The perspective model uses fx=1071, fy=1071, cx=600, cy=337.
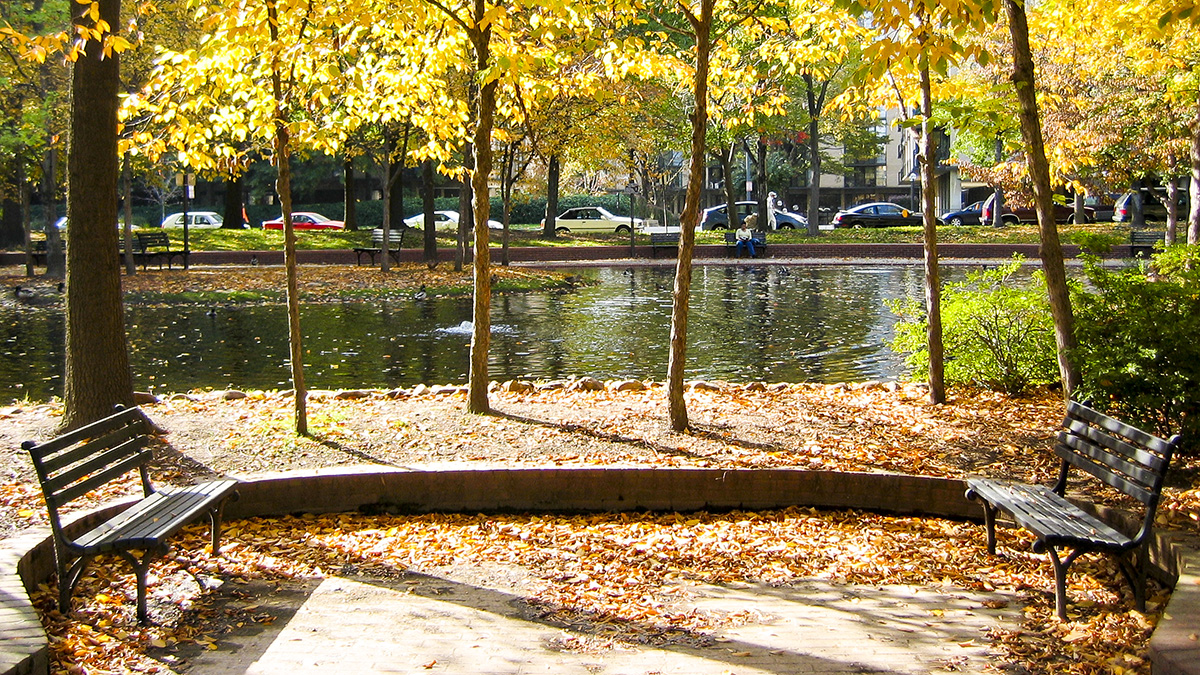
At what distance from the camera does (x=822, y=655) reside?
436 cm

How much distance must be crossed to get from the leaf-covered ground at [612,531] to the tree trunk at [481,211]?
0.31 m

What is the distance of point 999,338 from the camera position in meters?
9.53

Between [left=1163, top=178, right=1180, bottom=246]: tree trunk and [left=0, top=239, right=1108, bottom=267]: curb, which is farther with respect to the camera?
[left=0, top=239, right=1108, bottom=267]: curb

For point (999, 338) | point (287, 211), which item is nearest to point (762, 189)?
point (999, 338)

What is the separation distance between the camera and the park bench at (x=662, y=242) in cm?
3477

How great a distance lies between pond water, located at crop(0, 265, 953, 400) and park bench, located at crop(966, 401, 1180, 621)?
6.53m

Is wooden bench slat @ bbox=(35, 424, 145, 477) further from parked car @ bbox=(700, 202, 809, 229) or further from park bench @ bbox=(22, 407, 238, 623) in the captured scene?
parked car @ bbox=(700, 202, 809, 229)

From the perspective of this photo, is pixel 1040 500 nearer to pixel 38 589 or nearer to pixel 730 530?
pixel 730 530

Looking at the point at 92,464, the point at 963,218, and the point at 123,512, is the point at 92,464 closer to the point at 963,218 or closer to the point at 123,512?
the point at 123,512

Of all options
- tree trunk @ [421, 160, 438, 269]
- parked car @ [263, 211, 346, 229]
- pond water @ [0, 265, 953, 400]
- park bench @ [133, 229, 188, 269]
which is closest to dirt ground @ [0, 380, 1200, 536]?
pond water @ [0, 265, 953, 400]

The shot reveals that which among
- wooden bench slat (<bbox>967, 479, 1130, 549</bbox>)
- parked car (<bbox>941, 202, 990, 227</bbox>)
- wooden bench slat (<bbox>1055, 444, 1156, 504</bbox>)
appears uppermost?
parked car (<bbox>941, 202, 990, 227</bbox>)

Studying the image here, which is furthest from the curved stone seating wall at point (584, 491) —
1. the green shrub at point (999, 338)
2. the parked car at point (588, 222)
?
the parked car at point (588, 222)

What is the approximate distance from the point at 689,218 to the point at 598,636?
4.04 metres

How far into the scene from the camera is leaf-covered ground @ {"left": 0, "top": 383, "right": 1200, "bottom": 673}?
4.73 m
